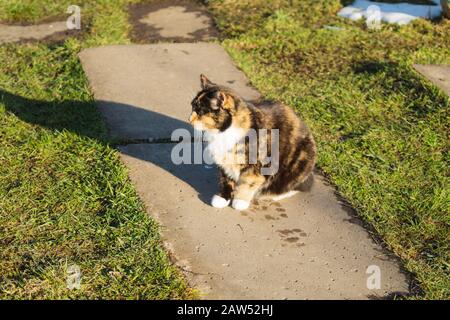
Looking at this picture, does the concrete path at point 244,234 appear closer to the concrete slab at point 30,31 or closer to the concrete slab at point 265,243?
the concrete slab at point 265,243

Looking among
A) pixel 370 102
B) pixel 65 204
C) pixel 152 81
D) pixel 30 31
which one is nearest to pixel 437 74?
pixel 370 102

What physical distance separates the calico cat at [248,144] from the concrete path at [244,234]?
161 mm

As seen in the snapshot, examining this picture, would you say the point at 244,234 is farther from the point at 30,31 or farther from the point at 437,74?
the point at 30,31

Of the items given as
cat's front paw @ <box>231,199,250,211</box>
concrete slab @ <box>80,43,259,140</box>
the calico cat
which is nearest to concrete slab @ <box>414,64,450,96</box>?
concrete slab @ <box>80,43,259,140</box>

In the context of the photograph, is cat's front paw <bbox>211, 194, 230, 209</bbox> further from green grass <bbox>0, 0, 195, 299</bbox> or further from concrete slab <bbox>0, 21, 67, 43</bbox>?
concrete slab <bbox>0, 21, 67, 43</bbox>

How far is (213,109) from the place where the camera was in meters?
4.29

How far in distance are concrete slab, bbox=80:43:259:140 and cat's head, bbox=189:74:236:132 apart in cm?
135

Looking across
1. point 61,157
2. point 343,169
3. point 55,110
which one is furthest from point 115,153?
point 343,169

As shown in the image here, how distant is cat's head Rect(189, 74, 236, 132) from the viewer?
4.24 m

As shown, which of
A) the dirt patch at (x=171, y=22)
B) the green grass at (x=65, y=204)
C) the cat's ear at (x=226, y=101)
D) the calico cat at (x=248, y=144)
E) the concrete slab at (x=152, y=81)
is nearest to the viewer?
the green grass at (x=65, y=204)

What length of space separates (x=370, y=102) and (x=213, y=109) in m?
2.84

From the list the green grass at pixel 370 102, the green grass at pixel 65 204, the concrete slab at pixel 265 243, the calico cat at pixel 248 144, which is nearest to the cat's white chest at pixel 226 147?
the calico cat at pixel 248 144

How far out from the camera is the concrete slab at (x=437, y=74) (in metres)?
6.80

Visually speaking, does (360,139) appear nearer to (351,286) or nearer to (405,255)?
(405,255)
